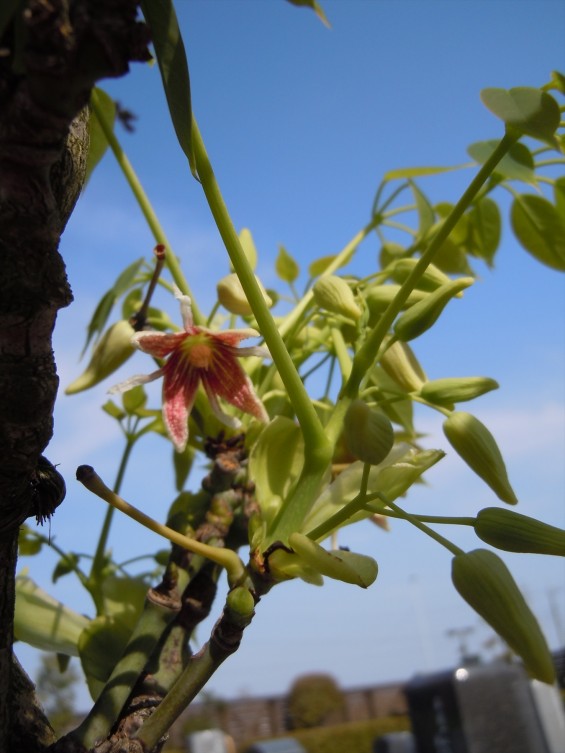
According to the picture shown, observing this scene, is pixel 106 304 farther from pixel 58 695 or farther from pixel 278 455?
pixel 58 695

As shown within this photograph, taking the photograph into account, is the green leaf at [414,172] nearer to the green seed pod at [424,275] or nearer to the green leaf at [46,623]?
the green seed pod at [424,275]

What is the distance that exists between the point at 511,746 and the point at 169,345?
2.14m

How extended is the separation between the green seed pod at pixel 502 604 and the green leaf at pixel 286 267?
39 centimetres

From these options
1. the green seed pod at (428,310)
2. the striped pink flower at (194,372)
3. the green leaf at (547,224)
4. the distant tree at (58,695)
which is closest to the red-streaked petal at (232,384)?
the striped pink flower at (194,372)

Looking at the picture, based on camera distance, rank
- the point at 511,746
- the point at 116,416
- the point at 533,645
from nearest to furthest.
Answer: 1. the point at 533,645
2. the point at 116,416
3. the point at 511,746

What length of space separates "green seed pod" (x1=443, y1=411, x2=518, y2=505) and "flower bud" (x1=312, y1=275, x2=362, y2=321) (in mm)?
88

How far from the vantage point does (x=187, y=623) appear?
377mm

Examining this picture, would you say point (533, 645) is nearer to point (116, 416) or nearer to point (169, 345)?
point (169, 345)

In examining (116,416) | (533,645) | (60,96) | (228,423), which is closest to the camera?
(60,96)

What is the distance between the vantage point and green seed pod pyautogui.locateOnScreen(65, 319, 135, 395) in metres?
0.46

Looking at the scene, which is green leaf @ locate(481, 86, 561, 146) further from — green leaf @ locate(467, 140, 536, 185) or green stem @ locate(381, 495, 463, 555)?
green stem @ locate(381, 495, 463, 555)

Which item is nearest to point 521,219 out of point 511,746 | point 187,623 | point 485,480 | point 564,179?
point 564,179

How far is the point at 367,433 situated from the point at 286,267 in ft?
1.25

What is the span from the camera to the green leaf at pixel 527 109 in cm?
31
